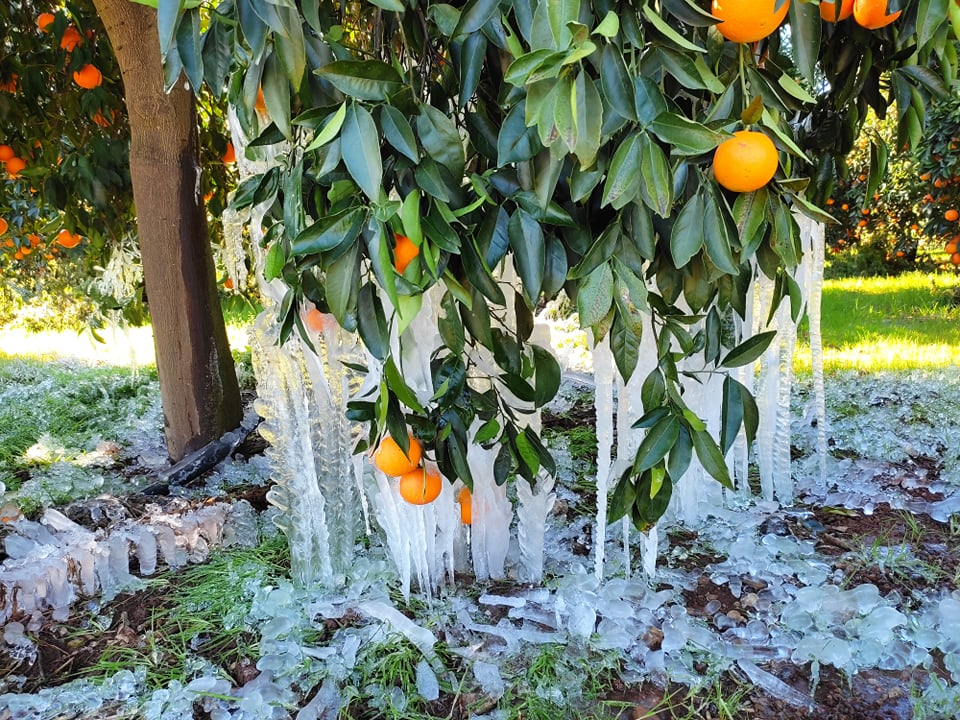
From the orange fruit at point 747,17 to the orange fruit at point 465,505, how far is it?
870mm

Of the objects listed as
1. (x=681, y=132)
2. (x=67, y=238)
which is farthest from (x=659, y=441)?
(x=67, y=238)

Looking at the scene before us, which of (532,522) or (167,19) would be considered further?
(532,522)

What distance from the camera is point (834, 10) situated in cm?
83

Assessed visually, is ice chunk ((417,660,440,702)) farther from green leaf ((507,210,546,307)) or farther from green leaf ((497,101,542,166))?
green leaf ((497,101,542,166))

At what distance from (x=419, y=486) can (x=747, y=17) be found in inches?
28.8

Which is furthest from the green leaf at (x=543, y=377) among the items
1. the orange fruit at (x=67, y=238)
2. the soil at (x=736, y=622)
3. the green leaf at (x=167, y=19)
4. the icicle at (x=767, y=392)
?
the orange fruit at (x=67, y=238)

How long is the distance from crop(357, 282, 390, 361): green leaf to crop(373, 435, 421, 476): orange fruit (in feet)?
0.68

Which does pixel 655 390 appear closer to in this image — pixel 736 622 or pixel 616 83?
pixel 616 83

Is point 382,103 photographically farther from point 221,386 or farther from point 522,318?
point 221,386

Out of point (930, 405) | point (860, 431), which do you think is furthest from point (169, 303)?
point (930, 405)

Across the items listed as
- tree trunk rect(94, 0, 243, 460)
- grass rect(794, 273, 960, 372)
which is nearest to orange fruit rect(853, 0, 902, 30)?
tree trunk rect(94, 0, 243, 460)

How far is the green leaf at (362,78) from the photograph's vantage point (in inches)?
27.5

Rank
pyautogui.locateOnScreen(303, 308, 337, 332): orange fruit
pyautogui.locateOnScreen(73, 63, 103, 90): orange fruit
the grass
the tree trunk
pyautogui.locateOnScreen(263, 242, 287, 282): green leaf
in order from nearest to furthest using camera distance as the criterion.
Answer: pyautogui.locateOnScreen(263, 242, 287, 282): green leaf, pyautogui.locateOnScreen(303, 308, 337, 332): orange fruit, the tree trunk, pyautogui.locateOnScreen(73, 63, 103, 90): orange fruit, the grass

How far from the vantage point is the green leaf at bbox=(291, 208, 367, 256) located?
0.73m
